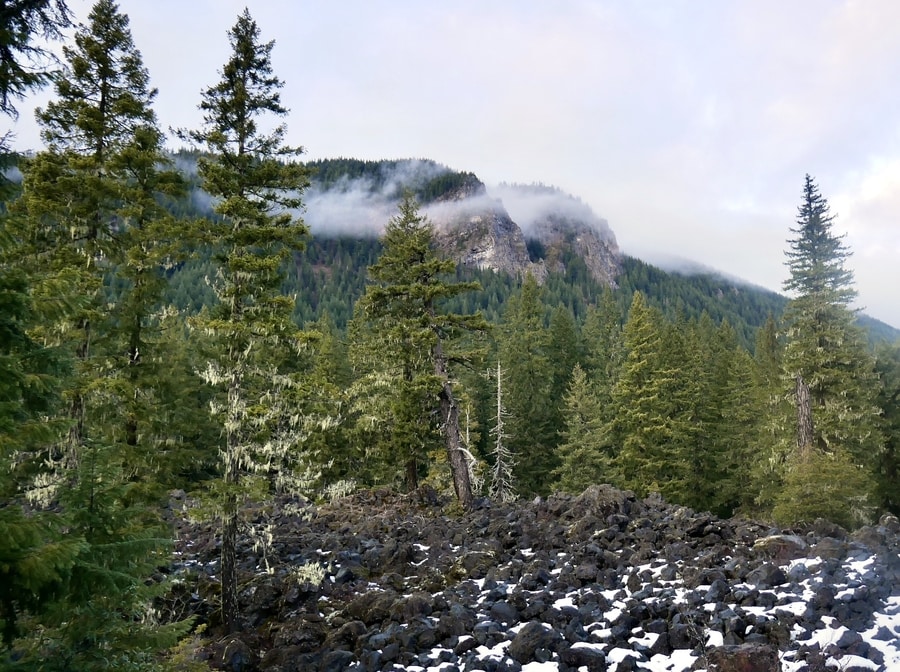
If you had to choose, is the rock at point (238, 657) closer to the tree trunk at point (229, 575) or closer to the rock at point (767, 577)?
the tree trunk at point (229, 575)

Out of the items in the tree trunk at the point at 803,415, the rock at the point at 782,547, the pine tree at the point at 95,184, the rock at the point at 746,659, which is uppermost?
the pine tree at the point at 95,184

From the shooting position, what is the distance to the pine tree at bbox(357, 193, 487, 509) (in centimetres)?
1969

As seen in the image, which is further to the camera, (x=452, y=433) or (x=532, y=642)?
(x=452, y=433)

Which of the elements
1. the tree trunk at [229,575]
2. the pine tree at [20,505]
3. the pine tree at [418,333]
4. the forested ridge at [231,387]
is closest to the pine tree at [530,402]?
the forested ridge at [231,387]

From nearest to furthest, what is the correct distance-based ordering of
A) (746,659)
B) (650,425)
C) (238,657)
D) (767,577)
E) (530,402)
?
(746,659) → (238,657) → (767,577) → (650,425) → (530,402)

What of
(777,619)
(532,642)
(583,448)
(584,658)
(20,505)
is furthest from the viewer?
(583,448)

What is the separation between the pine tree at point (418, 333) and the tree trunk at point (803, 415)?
576 inches

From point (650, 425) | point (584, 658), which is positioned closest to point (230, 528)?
point (584, 658)

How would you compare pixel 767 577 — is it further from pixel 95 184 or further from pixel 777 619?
pixel 95 184

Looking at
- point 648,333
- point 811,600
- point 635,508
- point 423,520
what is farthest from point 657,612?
point 648,333

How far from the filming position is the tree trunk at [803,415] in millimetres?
22906

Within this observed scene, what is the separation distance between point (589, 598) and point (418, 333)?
1077cm

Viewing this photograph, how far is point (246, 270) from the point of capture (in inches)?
453

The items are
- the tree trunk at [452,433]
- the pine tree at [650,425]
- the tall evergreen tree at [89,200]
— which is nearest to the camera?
the tall evergreen tree at [89,200]
